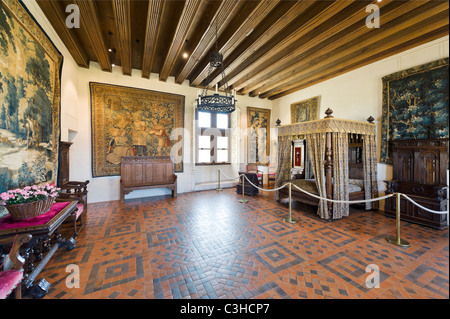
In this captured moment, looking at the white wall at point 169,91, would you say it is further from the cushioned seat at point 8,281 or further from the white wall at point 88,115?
the cushioned seat at point 8,281

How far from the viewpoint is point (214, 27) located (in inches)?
142

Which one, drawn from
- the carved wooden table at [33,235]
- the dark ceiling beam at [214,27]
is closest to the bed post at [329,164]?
the dark ceiling beam at [214,27]

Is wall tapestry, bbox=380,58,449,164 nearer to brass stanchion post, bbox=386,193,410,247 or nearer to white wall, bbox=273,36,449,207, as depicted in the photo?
white wall, bbox=273,36,449,207

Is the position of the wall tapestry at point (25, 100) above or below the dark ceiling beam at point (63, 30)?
below

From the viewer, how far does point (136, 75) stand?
596 cm

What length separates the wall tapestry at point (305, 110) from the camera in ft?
21.3

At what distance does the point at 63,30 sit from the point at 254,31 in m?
4.04

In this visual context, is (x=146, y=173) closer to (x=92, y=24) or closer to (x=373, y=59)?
(x=92, y=24)

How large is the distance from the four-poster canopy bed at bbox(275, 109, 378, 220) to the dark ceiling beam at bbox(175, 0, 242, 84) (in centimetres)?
297

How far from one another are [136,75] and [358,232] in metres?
7.48

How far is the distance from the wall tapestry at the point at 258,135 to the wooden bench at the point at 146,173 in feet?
12.0

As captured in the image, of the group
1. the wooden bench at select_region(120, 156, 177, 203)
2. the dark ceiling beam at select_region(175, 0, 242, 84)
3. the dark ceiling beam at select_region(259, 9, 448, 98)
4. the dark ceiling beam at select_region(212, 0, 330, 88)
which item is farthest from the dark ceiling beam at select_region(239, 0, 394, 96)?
the wooden bench at select_region(120, 156, 177, 203)

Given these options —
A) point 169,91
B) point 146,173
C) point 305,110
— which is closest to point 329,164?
point 305,110
